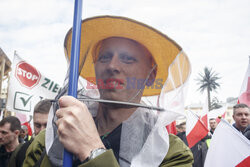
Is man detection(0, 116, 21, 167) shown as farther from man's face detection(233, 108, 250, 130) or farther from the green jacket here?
man's face detection(233, 108, 250, 130)

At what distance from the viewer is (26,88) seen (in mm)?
5660

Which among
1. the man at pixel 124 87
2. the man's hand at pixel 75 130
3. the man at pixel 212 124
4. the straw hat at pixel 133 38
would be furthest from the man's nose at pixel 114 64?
the man at pixel 212 124

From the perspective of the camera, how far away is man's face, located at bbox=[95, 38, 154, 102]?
1295 millimetres

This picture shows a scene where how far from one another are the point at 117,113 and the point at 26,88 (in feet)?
16.1

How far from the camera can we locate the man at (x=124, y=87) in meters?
1.16

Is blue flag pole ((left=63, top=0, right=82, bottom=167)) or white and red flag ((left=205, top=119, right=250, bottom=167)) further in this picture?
white and red flag ((left=205, top=119, right=250, bottom=167))

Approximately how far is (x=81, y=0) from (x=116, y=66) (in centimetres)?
40

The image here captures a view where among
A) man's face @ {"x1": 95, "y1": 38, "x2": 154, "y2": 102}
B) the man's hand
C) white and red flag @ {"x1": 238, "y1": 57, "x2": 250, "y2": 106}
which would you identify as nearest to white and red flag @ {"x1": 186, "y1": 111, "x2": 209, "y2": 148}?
white and red flag @ {"x1": 238, "y1": 57, "x2": 250, "y2": 106}

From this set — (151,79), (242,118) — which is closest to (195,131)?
(242,118)

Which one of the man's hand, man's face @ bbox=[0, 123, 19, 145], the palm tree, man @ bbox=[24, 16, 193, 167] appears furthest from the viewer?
the palm tree

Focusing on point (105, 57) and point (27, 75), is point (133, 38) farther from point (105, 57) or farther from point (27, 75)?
point (27, 75)

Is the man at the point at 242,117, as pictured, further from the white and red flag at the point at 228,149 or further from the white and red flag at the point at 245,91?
the white and red flag at the point at 228,149

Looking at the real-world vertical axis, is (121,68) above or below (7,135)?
above

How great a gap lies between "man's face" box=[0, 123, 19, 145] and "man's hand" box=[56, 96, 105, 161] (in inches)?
150
